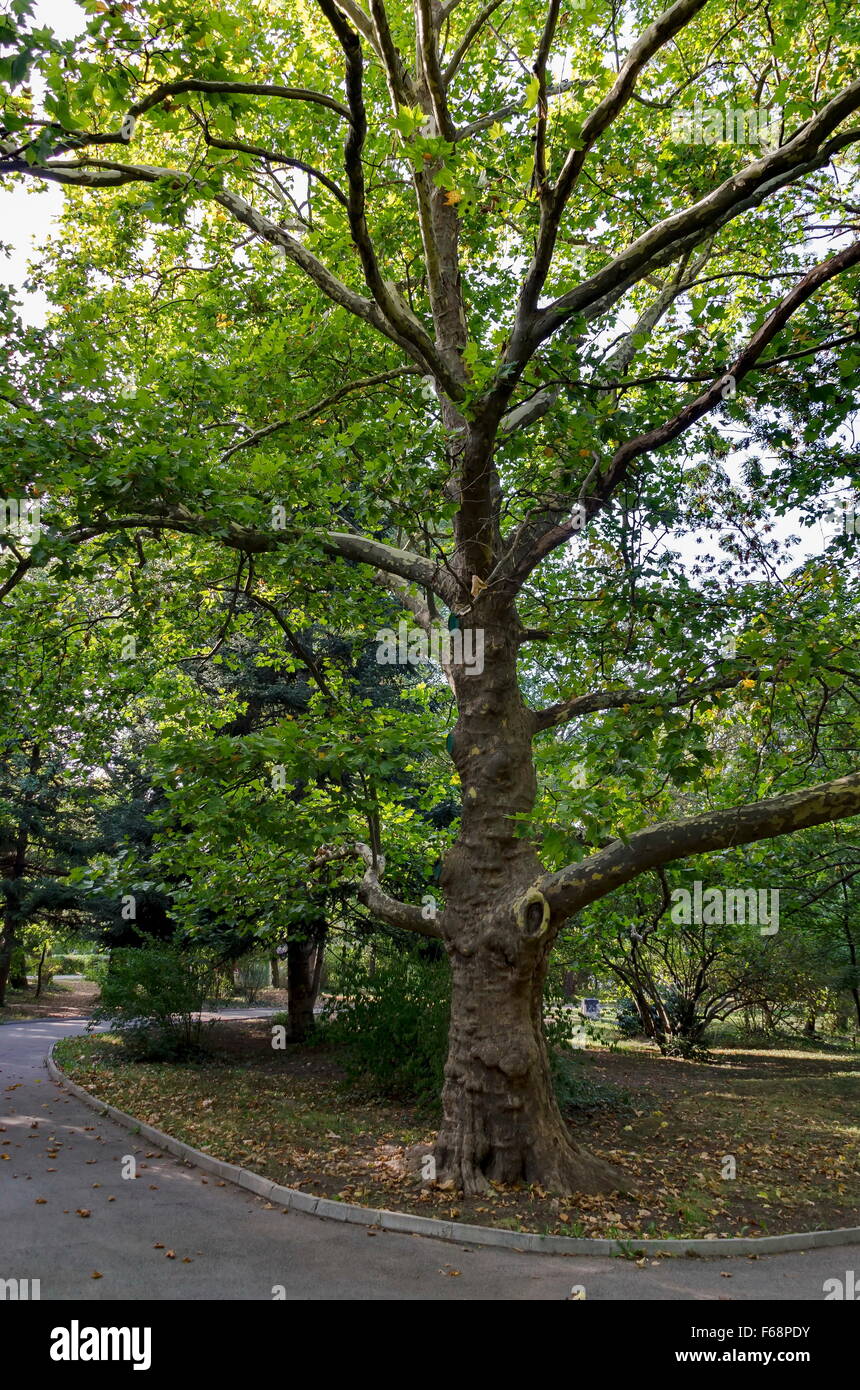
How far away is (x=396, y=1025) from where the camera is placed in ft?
35.4

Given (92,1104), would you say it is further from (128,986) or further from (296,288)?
(296,288)

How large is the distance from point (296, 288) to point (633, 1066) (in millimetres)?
14267

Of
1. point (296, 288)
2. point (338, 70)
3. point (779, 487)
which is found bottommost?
point (779, 487)

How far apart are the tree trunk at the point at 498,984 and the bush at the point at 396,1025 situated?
2.65 meters

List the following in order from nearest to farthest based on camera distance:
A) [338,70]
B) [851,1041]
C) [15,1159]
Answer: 1. [15,1159]
2. [338,70]
3. [851,1041]

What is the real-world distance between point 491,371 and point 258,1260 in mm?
6599

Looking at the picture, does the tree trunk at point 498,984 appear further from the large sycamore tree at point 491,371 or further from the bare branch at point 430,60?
the bare branch at point 430,60

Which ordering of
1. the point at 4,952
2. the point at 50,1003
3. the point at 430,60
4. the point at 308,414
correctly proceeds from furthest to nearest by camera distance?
the point at 50,1003, the point at 4,952, the point at 308,414, the point at 430,60

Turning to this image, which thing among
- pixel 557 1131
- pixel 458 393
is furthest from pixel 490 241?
pixel 557 1131

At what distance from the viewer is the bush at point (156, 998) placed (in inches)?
544

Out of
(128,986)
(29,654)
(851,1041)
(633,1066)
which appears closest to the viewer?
(29,654)

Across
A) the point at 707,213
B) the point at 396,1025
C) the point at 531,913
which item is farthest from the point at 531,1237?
the point at 707,213

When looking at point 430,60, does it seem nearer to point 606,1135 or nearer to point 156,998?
point 606,1135

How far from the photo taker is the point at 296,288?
11.5 metres
